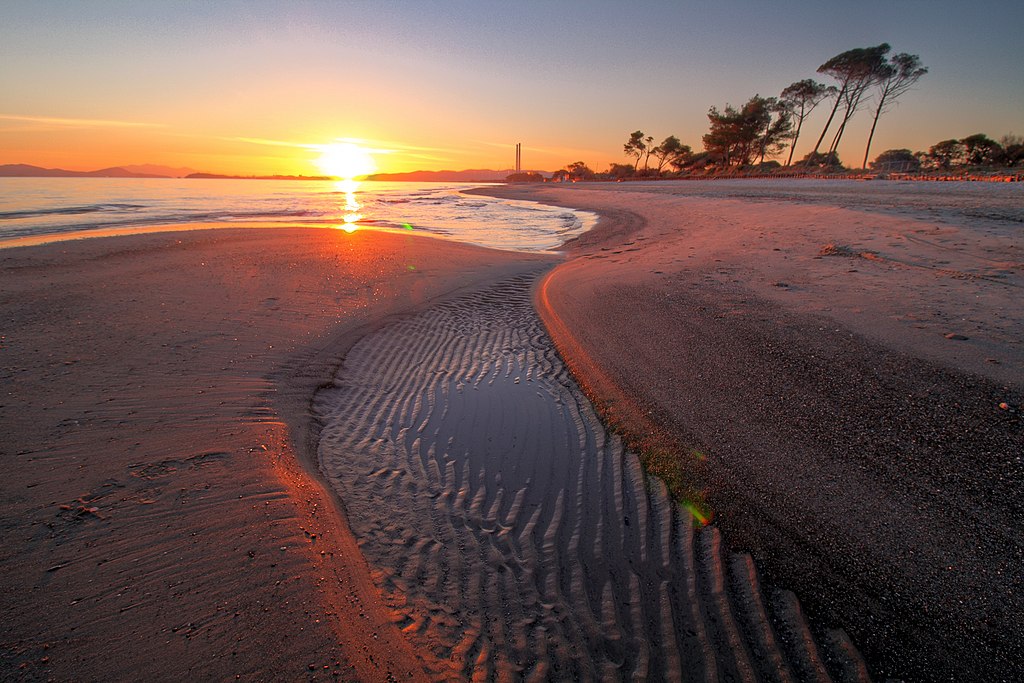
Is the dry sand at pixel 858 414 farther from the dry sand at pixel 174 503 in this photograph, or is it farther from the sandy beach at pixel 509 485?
the dry sand at pixel 174 503

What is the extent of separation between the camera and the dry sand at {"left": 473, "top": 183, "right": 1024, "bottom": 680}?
2.24 meters

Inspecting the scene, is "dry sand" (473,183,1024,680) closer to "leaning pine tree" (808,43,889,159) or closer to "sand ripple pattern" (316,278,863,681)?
"sand ripple pattern" (316,278,863,681)

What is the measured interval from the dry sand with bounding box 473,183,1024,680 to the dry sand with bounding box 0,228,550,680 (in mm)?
2350

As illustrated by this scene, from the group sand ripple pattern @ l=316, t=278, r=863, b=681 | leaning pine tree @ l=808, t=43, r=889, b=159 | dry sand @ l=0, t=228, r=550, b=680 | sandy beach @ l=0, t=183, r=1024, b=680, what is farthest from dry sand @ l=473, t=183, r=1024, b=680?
leaning pine tree @ l=808, t=43, r=889, b=159

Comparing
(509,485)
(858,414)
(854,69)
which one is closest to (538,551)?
(509,485)

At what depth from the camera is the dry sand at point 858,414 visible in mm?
2240

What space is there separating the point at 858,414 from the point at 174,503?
5279 millimetres

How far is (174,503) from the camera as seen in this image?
2.83 meters

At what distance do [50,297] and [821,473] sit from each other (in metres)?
10.4

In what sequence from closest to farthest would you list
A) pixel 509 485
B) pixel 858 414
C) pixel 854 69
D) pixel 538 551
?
pixel 538 551 < pixel 509 485 < pixel 858 414 < pixel 854 69

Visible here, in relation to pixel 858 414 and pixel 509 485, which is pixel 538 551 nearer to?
pixel 509 485

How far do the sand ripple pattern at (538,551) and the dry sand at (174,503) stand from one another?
297 millimetres

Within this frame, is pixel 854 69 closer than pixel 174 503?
No

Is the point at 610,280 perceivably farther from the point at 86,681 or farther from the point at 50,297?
the point at 50,297
